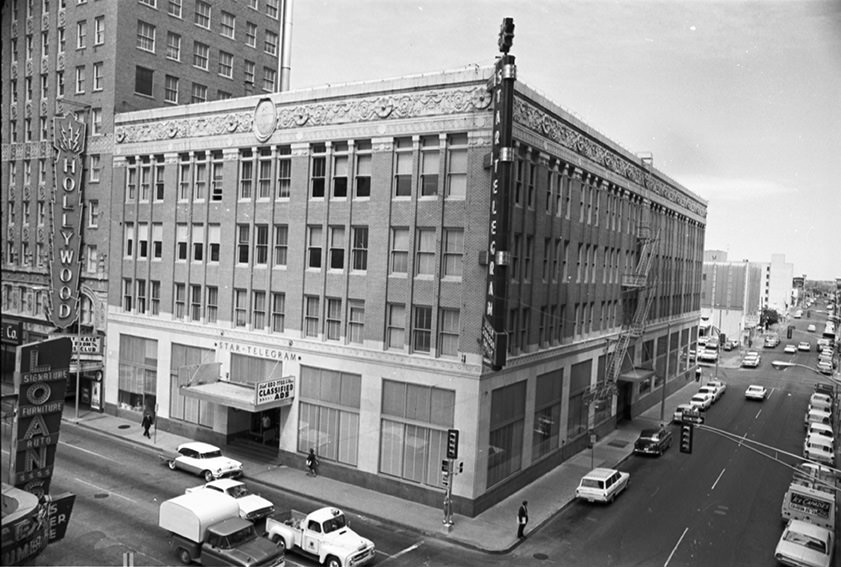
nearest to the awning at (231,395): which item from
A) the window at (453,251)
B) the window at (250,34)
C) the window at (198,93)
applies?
the window at (453,251)

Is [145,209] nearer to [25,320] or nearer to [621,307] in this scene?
[25,320]

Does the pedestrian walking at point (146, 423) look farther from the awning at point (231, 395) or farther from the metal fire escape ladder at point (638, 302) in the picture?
the metal fire escape ladder at point (638, 302)

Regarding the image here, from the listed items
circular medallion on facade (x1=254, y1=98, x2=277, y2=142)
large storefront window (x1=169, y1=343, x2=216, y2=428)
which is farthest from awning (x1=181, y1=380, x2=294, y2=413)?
circular medallion on facade (x1=254, y1=98, x2=277, y2=142)

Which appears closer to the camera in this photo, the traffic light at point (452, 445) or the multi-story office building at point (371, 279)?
the traffic light at point (452, 445)

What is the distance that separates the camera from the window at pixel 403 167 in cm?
3162

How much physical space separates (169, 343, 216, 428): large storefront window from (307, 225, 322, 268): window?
30.8ft

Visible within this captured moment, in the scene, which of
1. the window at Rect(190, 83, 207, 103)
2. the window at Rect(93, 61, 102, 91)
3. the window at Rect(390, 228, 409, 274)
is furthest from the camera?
the window at Rect(190, 83, 207, 103)

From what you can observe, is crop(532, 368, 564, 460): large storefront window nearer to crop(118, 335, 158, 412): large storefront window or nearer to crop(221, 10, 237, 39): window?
crop(118, 335, 158, 412): large storefront window

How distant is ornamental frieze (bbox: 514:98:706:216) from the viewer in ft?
106

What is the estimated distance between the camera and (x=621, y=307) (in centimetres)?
4956

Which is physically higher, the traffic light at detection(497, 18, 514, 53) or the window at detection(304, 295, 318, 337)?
the traffic light at detection(497, 18, 514, 53)

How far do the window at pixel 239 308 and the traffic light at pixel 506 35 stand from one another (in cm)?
1991

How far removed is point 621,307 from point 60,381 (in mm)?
40976

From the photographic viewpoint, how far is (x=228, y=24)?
51656mm
